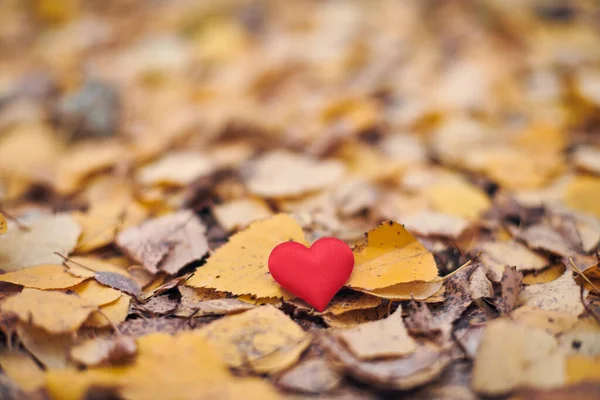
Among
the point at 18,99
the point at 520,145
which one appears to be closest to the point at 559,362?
the point at 520,145

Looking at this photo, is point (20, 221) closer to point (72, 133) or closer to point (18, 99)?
point (72, 133)

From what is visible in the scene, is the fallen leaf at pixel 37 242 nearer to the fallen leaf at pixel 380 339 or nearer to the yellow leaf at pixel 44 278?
the yellow leaf at pixel 44 278

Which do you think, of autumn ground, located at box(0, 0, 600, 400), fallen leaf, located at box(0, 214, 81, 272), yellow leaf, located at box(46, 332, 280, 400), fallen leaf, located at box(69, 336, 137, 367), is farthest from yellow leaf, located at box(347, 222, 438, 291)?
fallen leaf, located at box(0, 214, 81, 272)

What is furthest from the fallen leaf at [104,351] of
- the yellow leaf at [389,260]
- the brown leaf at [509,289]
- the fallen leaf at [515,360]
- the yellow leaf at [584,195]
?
the yellow leaf at [584,195]

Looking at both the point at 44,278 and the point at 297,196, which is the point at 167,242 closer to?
the point at 44,278

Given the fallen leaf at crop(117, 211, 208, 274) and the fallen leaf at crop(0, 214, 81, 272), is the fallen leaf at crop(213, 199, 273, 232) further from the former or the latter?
the fallen leaf at crop(0, 214, 81, 272)

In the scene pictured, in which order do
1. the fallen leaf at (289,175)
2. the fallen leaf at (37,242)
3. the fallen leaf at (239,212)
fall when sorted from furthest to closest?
the fallen leaf at (289,175) < the fallen leaf at (239,212) < the fallen leaf at (37,242)

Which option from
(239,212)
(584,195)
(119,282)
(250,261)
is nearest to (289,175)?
(239,212)
